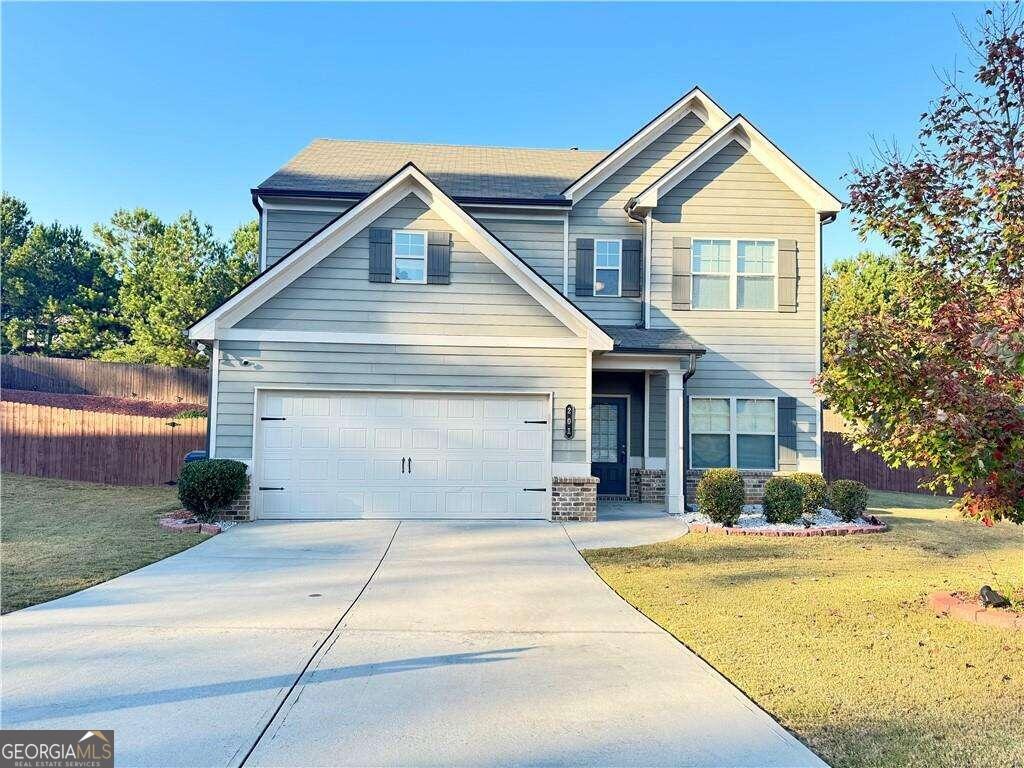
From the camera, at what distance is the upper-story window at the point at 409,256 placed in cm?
1195

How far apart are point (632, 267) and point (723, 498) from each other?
537cm

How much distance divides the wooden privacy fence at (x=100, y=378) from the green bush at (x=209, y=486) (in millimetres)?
18659

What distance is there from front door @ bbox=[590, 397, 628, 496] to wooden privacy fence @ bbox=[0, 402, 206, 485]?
9269mm

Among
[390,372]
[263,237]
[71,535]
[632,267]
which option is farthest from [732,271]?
[71,535]

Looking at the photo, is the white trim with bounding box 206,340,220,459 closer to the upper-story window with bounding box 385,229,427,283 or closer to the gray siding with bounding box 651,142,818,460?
the upper-story window with bounding box 385,229,427,283

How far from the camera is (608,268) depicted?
14344 millimetres

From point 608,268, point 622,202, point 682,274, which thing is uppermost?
point 622,202

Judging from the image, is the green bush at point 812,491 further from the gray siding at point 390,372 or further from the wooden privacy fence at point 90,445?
the wooden privacy fence at point 90,445

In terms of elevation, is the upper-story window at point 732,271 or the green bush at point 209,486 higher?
the upper-story window at point 732,271

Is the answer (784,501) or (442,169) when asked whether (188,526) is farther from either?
(442,169)

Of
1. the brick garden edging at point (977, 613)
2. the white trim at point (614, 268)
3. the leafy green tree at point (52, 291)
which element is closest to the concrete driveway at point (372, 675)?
the brick garden edging at point (977, 613)

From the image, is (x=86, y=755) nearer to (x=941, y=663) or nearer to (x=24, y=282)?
(x=941, y=663)

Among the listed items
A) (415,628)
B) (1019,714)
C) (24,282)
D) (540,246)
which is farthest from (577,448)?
(24,282)

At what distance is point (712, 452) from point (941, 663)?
8.84 m
